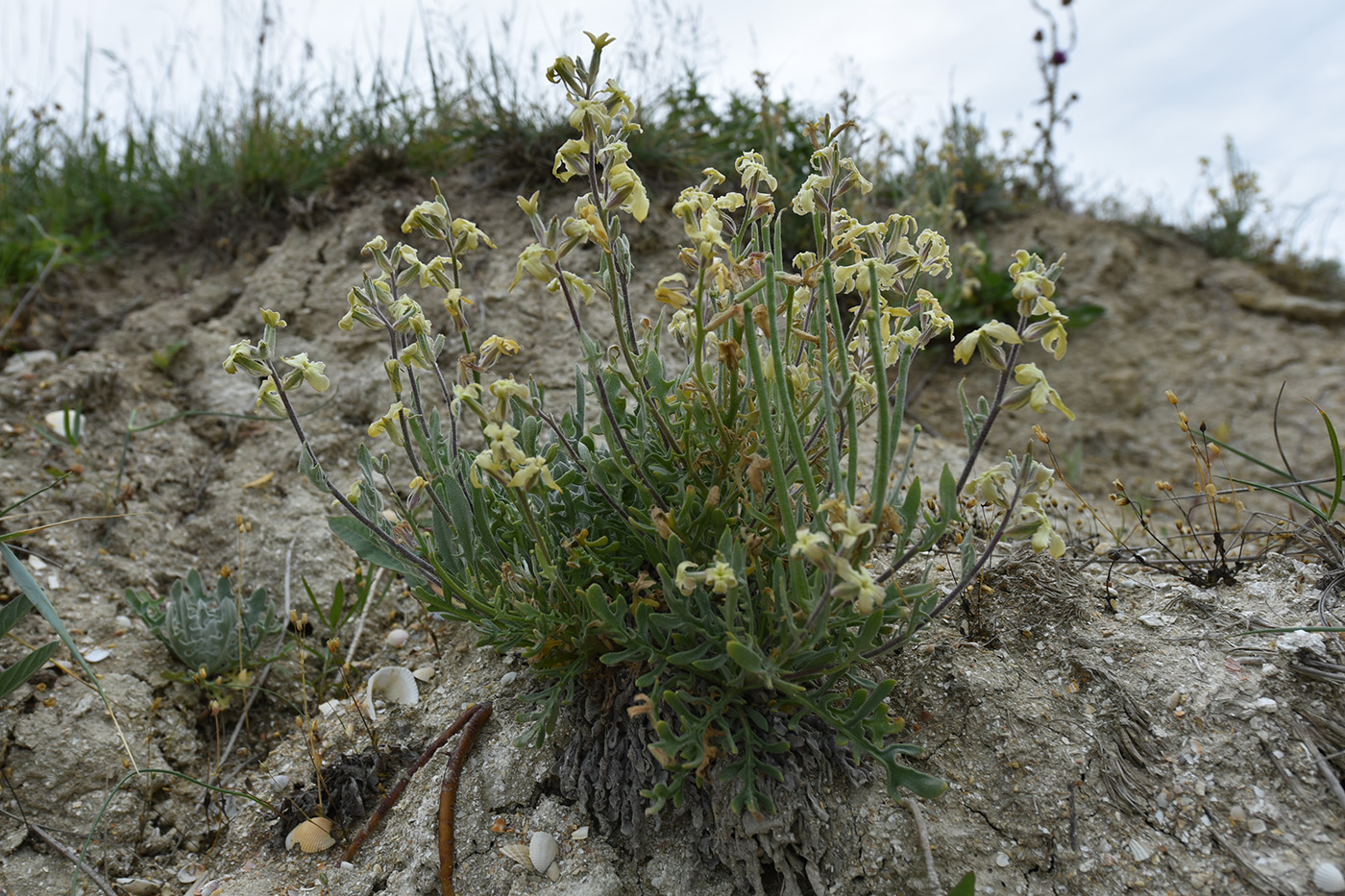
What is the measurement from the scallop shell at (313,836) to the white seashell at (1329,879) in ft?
6.51

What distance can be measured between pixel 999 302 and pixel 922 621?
3342mm

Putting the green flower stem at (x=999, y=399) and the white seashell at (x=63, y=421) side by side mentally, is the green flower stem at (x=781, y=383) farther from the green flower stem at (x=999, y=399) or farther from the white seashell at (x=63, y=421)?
the white seashell at (x=63, y=421)

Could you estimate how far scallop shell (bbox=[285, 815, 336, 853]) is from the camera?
6.03 feet

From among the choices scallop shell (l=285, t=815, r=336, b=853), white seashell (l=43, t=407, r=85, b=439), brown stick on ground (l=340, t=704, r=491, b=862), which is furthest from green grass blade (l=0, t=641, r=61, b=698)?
white seashell (l=43, t=407, r=85, b=439)

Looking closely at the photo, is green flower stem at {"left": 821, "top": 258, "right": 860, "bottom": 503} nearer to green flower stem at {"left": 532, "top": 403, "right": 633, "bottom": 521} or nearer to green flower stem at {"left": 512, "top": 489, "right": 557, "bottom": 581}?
green flower stem at {"left": 532, "top": 403, "right": 633, "bottom": 521}

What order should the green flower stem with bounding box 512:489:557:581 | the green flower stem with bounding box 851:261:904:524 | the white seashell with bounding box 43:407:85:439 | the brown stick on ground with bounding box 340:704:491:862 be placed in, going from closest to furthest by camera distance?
the green flower stem with bounding box 851:261:904:524, the green flower stem with bounding box 512:489:557:581, the brown stick on ground with bounding box 340:704:491:862, the white seashell with bounding box 43:407:85:439

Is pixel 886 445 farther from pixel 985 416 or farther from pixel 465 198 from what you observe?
pixel 465 198

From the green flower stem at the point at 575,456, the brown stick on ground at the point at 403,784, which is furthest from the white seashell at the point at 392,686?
the green flower stem at the point at 575,456

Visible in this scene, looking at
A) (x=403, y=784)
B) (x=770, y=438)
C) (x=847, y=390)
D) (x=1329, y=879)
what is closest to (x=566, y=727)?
(x=403, y=784)

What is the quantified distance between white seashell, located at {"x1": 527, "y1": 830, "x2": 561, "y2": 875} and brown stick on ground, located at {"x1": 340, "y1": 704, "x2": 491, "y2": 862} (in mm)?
284

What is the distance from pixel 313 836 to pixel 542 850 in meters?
0.62

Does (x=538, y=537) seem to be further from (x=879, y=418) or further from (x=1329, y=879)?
(x=1329, y=879)

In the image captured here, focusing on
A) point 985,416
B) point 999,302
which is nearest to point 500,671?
point 985,416

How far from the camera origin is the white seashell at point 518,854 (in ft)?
A: 5.32
